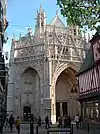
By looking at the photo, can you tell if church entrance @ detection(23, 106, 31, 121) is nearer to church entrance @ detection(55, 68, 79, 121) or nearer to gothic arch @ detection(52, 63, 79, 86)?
church entrance @ detection(55, 68, 79, 121)

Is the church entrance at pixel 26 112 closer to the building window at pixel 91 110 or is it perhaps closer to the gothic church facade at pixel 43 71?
the gothic church facade at pixel 43 71

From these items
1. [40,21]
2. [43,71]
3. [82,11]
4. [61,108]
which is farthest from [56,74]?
[82,11]

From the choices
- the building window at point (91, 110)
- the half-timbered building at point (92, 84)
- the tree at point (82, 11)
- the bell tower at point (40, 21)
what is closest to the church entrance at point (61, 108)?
the bell tower at point (40, 21)

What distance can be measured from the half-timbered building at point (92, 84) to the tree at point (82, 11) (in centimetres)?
1183

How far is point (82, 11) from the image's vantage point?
1138cm

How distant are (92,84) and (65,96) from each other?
26.8 m

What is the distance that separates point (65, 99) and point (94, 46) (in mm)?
27890

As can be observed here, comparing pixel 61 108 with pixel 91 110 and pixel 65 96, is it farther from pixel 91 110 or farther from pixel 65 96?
pixel 91 110

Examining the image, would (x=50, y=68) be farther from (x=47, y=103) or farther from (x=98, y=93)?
(x=98, y=93)

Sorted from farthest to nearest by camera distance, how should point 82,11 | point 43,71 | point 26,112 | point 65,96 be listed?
point 65,96, point 26,112, point 43,71, point 82,11

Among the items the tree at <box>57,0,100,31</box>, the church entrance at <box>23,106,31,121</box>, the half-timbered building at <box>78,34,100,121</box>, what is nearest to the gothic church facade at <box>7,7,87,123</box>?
the church entrance at <box>23,106,31,121</box>

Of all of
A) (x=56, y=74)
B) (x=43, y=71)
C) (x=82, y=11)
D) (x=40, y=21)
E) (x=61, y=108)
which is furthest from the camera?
(x=40, y=21)

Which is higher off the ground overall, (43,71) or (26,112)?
(43,71)

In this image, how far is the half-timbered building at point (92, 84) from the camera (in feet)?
77.3
